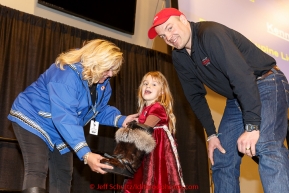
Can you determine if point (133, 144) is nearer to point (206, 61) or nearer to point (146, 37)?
point (206, 61)

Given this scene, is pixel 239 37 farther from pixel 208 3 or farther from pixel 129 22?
pixel 129 22

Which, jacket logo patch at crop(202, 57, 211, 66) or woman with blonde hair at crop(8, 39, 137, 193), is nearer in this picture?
woman with blonde hair at crop(8, 39, 137, 193)

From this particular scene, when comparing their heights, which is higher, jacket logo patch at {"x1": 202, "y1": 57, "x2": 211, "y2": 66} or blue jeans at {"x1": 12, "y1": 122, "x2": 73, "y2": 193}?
jacket logo patch at {"x1": 202, "y1": 57, "x2": 211, "y2": 66}

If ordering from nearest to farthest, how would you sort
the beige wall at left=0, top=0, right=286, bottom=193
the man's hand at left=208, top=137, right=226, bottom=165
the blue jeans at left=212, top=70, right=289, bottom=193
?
the blue jeans at left=212, top=70, right=289, bottom=193
the man's hand at left=208, top=137, right=226, bottom=165
the beige wall at left=0, top=0, right=286, bottom=193

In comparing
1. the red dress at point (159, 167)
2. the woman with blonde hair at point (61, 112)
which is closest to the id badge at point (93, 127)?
the woman with blonde hair at point (61, 112)

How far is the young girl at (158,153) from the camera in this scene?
90.0 inches

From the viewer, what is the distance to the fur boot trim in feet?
6.91

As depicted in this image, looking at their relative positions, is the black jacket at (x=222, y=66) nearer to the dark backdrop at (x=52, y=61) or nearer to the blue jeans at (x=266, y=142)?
the blue jeans at (x=266, y=142)

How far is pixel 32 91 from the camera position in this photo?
74.0 inches

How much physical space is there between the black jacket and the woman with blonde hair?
1.52 ft

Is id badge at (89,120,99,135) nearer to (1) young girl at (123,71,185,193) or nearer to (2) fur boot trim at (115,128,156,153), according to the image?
(2) fur boot trim at (115,128,156,153)

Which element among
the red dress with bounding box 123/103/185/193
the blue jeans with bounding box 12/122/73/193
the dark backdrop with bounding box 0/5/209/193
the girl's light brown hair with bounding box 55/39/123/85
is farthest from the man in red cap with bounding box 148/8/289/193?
the dark backdrop with bounding box 0/5/209/193

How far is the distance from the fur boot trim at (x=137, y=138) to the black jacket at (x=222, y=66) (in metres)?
0.38

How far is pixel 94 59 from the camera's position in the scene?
6.22 ft
